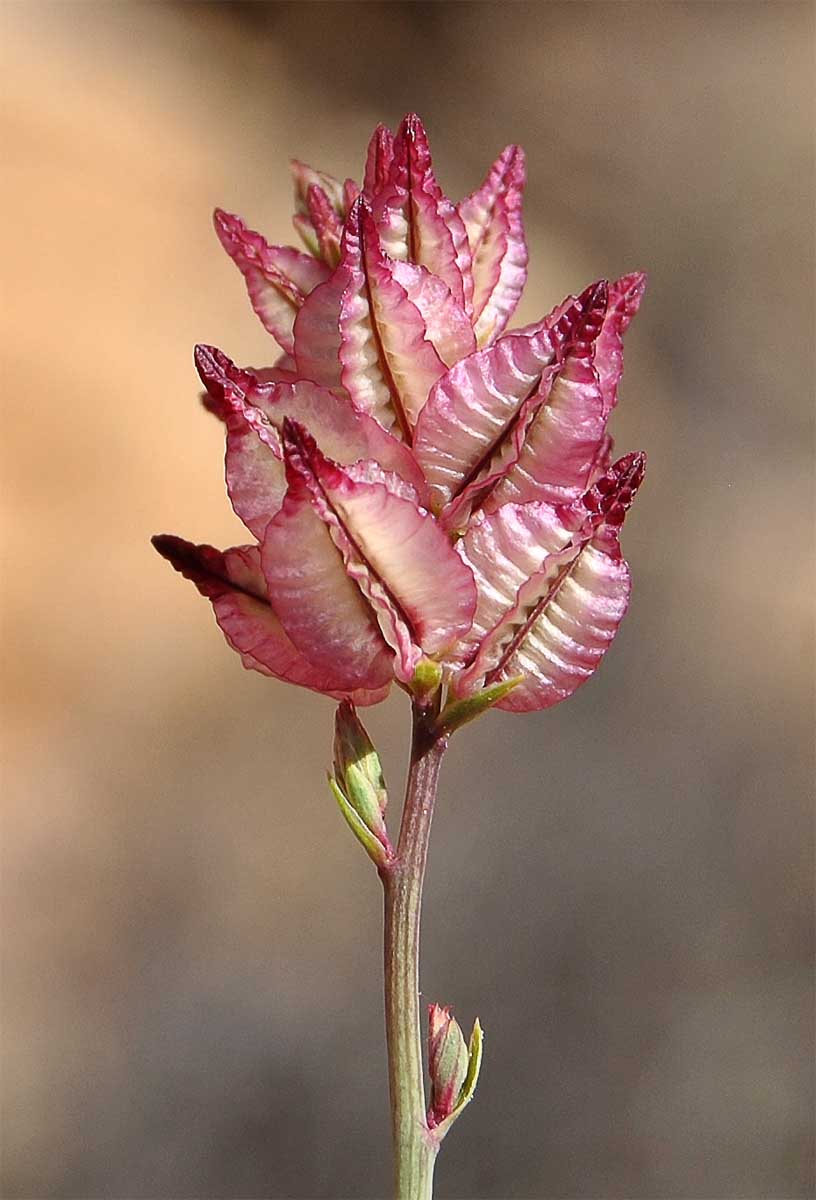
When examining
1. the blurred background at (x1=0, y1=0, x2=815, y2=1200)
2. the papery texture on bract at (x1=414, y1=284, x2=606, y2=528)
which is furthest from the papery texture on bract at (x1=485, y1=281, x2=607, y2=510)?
the blurred background at (x1=0, y1=0, x2=815, y2=1200)

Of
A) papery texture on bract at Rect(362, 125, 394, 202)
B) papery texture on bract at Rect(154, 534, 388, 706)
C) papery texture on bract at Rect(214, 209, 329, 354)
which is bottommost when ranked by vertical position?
papery texture on bract at Rect(154, 534, 388, 706)

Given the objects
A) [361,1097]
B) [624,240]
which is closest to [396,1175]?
[361,1097]

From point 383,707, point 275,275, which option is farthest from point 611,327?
point 383,707

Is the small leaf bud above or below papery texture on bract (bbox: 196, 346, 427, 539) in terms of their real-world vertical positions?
below

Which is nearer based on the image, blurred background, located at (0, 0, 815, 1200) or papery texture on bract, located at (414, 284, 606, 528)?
papery texture on bract, located at (414, 284, 606, 528)

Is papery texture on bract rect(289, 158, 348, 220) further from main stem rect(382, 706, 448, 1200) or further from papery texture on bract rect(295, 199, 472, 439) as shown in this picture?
main stem rect(382, 706, 448, 1200)

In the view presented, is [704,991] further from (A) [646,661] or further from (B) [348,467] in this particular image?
(B) [348,467]

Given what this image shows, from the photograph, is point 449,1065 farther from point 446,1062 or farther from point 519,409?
point 519,409
